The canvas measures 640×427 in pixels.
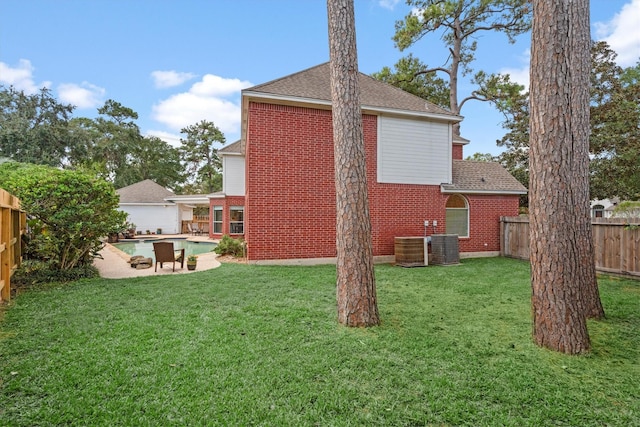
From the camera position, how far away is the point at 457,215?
11.6m

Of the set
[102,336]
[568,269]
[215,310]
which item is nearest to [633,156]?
[568,269]

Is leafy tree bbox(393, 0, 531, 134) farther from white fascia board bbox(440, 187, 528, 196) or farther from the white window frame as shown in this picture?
the white window frame

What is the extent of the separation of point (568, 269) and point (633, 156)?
18786mm

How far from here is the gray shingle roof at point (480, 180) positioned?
37.4 ft

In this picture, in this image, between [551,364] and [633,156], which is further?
[633,156]

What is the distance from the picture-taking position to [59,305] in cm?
504

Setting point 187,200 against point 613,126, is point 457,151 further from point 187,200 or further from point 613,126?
point 187,200

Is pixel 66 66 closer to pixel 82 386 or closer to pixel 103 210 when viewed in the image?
pixel 103 210

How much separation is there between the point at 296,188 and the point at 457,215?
643 centimetres

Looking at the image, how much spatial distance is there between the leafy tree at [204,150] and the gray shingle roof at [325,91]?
82.4 feet

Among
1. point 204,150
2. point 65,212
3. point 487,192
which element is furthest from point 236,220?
point 204,150

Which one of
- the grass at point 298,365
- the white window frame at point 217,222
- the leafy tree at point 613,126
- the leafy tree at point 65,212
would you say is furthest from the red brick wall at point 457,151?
the leafy tree at point 65,212

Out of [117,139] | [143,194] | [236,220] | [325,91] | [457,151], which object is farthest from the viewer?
[117,139]

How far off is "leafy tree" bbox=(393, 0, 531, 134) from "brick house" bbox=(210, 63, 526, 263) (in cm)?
810
